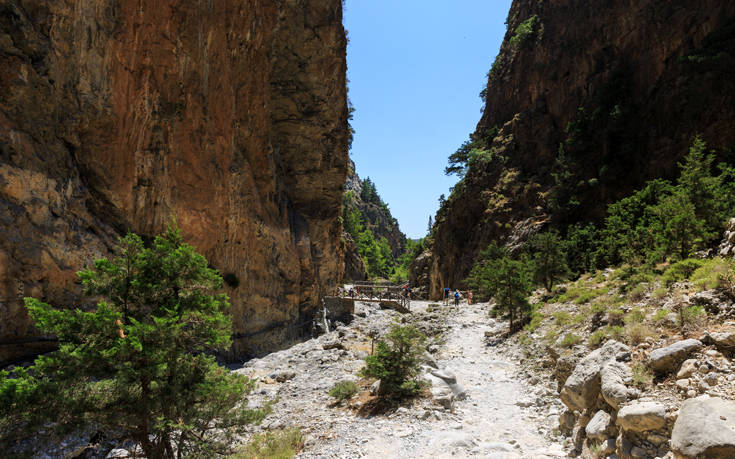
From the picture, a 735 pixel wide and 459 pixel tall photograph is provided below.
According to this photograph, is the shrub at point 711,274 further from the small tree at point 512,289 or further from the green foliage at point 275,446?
the green foliage at point 275,446

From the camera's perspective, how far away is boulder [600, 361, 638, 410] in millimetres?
5078

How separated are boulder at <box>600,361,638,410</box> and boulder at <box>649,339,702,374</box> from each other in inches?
17.4

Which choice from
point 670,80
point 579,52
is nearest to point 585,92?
point 579,52

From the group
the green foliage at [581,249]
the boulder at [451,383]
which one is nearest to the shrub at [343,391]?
the boulder at [451,383]

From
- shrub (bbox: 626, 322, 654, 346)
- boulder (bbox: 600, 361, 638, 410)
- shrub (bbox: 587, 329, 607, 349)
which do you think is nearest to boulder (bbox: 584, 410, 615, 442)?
boulder (bbox: 600, 361, 638, 410)

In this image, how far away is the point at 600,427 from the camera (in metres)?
5.27

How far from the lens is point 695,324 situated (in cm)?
585

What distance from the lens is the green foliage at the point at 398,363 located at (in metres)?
9.73

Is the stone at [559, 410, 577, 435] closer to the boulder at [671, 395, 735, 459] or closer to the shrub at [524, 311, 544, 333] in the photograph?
the boulder at [671, 395, 735, 459]

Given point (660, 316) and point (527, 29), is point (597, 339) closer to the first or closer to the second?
point (660, 316)

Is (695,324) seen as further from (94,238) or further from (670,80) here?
(670,80)

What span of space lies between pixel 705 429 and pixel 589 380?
8.05 feet

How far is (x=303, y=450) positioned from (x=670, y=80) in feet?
121

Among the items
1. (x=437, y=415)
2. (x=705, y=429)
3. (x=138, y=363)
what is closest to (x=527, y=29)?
(x=437, y=415)
